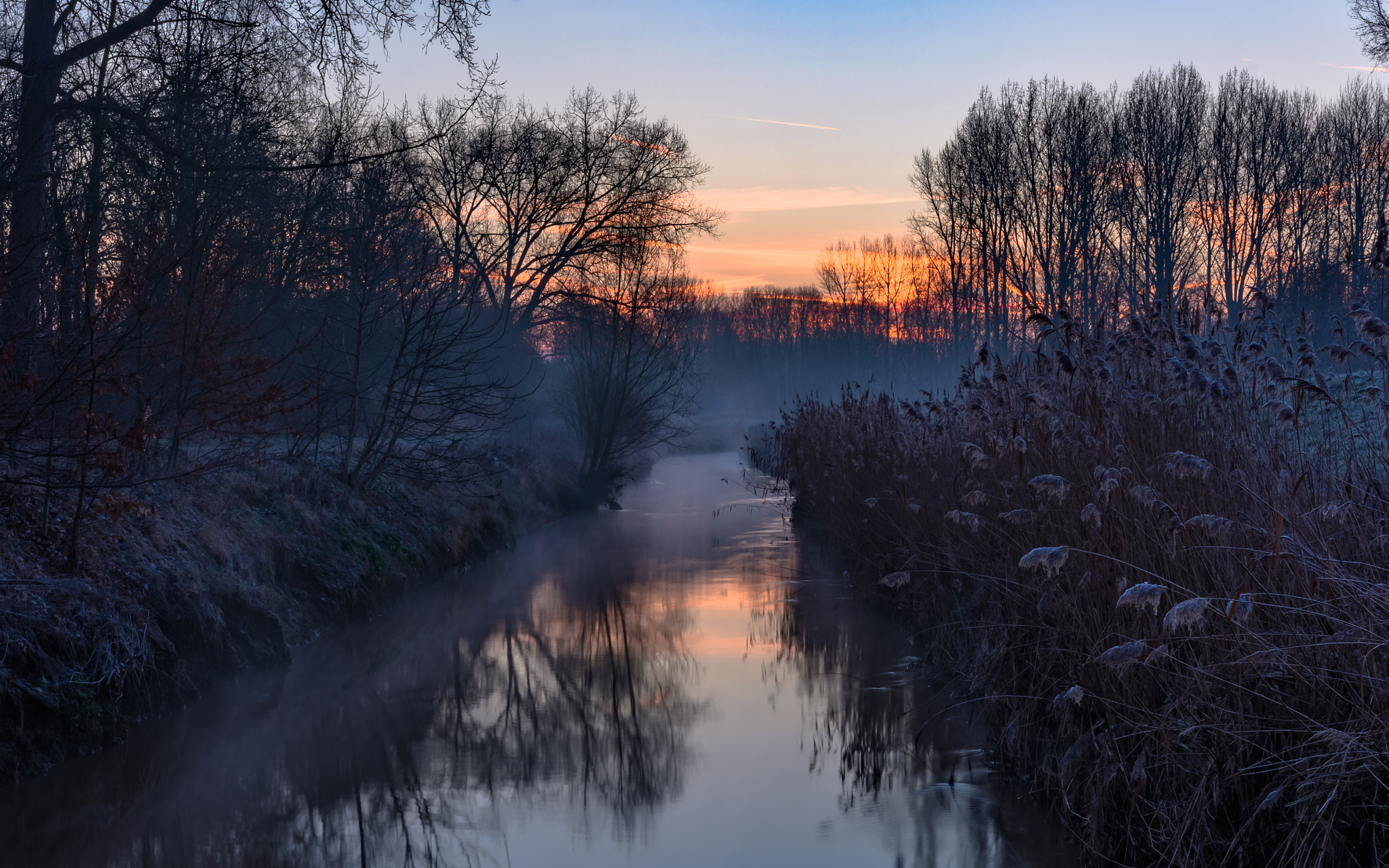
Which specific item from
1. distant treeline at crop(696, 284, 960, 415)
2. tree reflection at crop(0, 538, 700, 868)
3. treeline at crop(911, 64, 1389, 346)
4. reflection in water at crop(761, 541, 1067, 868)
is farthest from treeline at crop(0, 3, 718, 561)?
distant treeline at crop(696, 284, 960, 415)

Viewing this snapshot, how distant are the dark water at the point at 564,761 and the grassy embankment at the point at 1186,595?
69cm

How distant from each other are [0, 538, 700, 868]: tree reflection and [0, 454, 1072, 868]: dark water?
2 centimetres

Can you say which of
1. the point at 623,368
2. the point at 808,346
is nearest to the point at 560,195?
the point at 623,368

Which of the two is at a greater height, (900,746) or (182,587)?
(182,587)

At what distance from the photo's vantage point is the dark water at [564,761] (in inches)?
205

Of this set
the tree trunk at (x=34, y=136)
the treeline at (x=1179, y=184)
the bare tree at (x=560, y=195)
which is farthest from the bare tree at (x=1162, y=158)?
the tree trunk at (x=34, y=136)

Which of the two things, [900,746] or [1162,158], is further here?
[1162,158]

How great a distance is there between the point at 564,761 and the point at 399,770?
105 cm

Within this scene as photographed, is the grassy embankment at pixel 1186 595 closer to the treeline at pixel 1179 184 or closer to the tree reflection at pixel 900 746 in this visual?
the tree reflection at pixel 900 746

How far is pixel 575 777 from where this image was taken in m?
6.33

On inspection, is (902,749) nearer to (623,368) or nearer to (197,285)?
(197,285)

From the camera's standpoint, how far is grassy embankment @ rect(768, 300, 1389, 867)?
3.51 m

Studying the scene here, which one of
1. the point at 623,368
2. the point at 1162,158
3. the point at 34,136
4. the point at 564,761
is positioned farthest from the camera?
the point at 1162,158

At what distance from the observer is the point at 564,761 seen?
6629 millimetres
